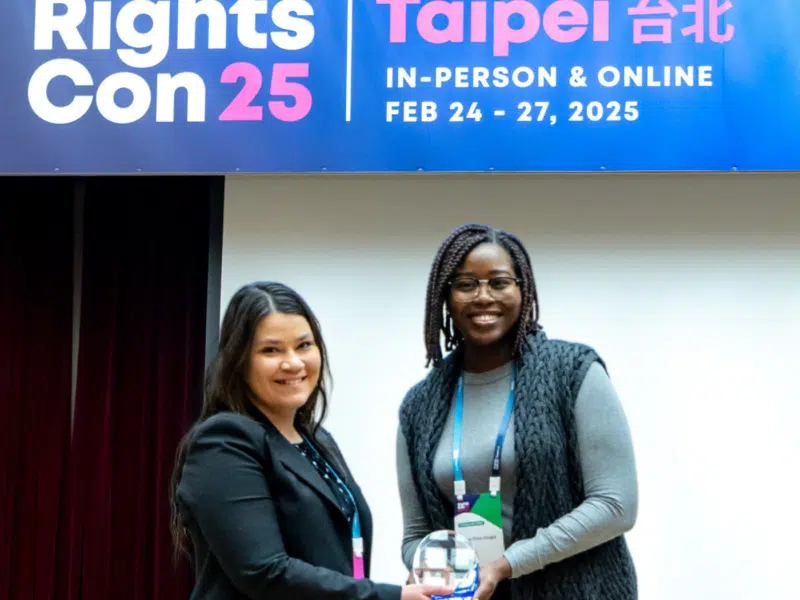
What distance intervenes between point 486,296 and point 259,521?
0.70 m

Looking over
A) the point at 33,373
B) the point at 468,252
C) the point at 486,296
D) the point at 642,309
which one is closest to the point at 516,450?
the point at 486,296

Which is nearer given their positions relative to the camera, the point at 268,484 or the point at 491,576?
the point at 268,484

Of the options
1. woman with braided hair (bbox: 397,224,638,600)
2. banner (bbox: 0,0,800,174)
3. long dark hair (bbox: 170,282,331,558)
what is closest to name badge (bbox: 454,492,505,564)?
woman with braided hair (bbox: 397,224,638,600)

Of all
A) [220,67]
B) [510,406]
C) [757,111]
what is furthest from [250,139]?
[510,406]

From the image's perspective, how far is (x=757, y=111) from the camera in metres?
3.72

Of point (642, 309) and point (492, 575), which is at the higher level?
point (642, 309)

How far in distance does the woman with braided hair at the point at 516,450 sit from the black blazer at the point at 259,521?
33cm

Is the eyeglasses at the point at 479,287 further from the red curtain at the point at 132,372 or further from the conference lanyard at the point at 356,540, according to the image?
the red curtain at the point at 132,372

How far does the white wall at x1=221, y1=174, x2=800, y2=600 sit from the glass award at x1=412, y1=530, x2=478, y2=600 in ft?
6.67

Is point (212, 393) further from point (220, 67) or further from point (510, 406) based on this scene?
point (220, 67)

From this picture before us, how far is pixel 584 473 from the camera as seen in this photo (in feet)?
6.64

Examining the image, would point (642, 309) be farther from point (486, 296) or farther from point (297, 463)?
point (297, 463)

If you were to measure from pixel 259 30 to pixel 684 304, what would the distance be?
6.40 ft

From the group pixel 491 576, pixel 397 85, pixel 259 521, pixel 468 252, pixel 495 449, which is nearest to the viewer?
pixel 259 521
